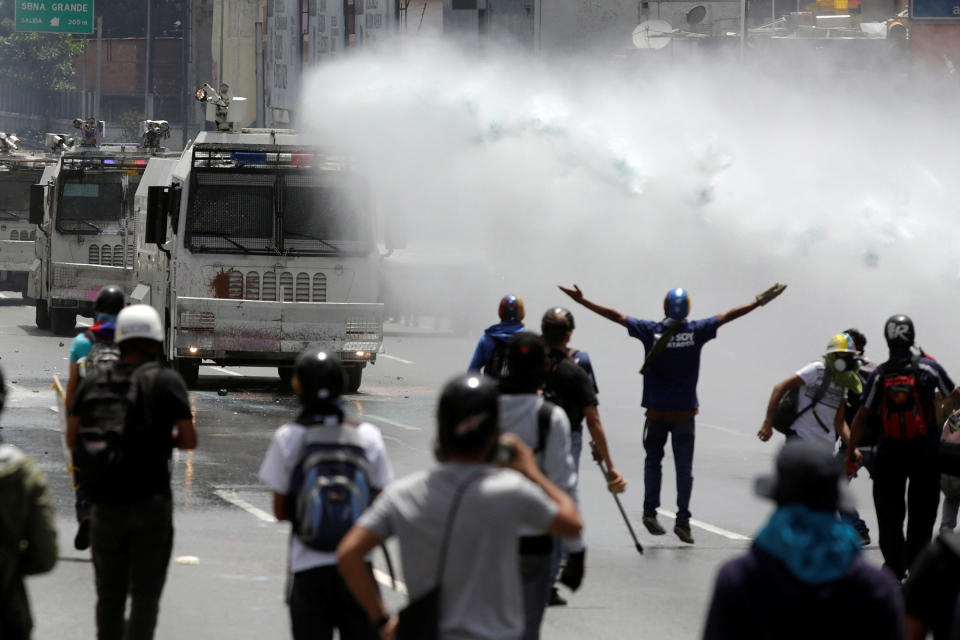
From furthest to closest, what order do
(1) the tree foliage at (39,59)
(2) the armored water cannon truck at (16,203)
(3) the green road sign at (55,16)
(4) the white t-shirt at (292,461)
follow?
(1) the tree foliage at (39,59) → (3) the green road sign at (55,16) → (2) the armored water cannon truck at (16,203) → (4) the white t-shirt at (292,461)

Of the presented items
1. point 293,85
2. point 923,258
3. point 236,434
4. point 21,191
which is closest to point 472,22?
point 293,85

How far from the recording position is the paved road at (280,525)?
8.84 meters

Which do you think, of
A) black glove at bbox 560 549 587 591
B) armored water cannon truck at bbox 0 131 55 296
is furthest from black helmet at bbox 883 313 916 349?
armored water cannon truck at bbox 0 131 55 296

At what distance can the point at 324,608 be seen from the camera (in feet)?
17.9

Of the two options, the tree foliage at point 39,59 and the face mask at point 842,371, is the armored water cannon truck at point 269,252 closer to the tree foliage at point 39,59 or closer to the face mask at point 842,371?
the face mask at point 842,371

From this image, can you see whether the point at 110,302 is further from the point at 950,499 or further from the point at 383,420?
the point at 383,420

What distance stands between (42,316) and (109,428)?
81.3ft

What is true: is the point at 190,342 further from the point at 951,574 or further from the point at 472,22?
the point at 472,22

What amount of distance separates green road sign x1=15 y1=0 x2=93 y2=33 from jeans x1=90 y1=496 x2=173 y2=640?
175 feet

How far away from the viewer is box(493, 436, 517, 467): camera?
4.46 m

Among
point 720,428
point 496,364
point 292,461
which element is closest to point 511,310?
point 496,364

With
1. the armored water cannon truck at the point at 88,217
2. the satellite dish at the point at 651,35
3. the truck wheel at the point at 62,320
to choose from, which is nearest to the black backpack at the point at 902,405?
the armored water cannon truck at the point at 88,217

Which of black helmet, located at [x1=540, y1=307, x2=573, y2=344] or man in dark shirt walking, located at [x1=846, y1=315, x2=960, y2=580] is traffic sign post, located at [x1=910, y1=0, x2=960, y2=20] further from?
black helmet, located at [x1=540, y1=307, x2=573, y2=344]

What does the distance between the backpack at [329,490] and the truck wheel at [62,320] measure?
24.9 metres
